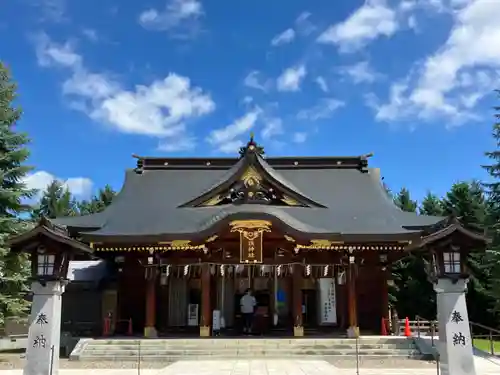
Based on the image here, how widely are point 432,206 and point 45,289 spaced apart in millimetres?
31363

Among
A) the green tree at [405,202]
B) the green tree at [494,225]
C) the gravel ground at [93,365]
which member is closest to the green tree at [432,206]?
the green tree at [405,202]

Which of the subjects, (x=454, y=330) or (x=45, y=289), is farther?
(x=45, y=289)

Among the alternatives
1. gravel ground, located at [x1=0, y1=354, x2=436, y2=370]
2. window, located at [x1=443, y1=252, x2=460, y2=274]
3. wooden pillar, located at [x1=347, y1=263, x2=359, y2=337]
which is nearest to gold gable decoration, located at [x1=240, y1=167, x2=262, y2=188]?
wooden pillar, located at [x1=347, y1=263, x2=359, y2=337]

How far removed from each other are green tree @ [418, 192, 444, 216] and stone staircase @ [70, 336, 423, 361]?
827 inches

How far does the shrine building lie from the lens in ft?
57.9

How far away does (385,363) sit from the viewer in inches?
570

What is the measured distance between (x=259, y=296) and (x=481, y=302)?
15.4m

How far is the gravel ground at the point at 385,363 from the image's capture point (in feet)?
45.9

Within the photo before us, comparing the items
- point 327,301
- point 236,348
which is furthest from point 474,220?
point 236,348

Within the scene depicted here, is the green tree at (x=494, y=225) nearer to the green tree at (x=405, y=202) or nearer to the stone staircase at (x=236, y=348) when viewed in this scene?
the stone staircase at (x=236, y=348)

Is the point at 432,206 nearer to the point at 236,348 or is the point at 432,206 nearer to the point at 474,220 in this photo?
the point at 474,220

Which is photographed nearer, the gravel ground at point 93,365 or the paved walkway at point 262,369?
the paved walkway at point 262,369

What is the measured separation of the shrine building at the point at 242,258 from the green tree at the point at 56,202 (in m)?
26.6

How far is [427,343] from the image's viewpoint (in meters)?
15.6
